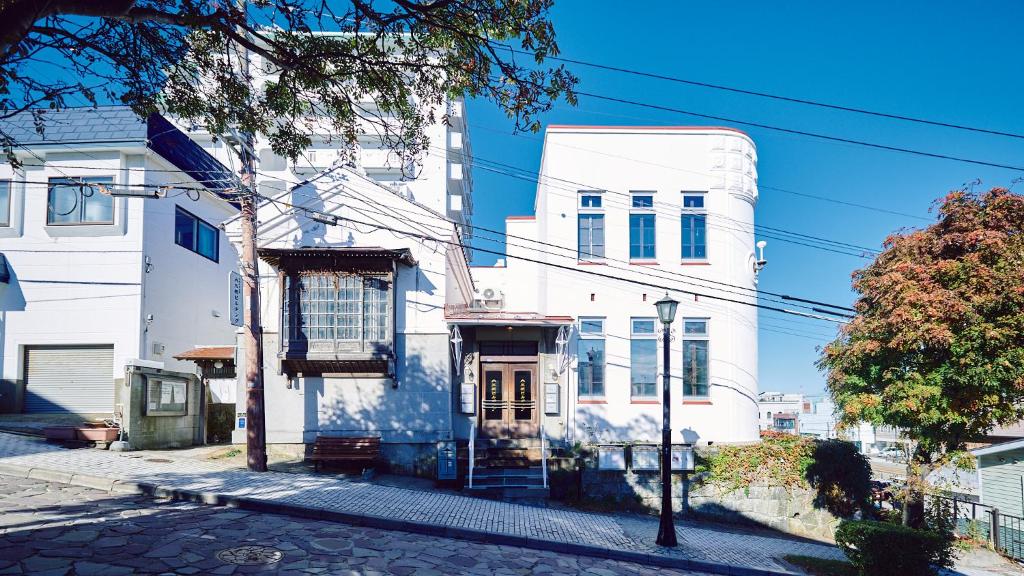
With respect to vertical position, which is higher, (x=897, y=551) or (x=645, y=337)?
(x=645, y=337)

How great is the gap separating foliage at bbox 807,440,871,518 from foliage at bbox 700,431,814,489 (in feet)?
0.79

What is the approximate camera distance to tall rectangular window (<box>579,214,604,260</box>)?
58.0 feet

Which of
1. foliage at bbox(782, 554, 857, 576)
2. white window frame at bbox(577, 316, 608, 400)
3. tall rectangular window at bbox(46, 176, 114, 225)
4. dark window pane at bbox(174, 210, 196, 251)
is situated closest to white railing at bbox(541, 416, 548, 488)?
white window frame at bbox(577, 316, 608, 400)

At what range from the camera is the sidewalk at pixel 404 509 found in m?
9.49

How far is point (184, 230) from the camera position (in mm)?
20656

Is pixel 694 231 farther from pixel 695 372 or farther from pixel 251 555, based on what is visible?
pixel 251 555

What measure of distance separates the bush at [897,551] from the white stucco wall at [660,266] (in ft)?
23.5

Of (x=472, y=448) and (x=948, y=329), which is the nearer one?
(x=948, y=329)

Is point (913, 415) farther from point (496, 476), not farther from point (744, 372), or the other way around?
point (496, 476)

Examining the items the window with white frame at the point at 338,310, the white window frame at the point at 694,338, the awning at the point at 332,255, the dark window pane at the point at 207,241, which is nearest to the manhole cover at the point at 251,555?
the window with white frame at the point at 338,310

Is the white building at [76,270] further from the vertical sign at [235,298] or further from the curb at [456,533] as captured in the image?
the curb at [456,533]

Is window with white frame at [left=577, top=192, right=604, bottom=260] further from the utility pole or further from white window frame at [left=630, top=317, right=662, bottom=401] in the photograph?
the utility pole

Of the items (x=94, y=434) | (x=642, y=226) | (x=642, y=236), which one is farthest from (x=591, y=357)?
(x=94, y=434)

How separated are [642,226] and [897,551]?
10.6 m
